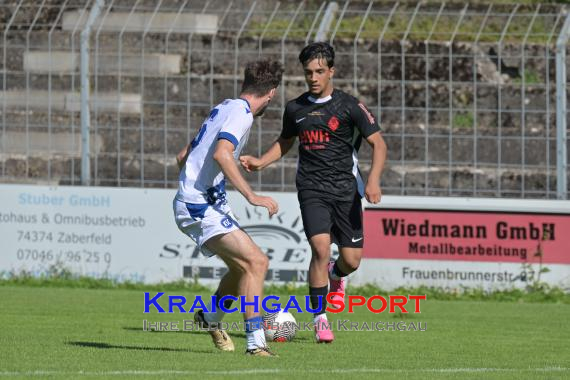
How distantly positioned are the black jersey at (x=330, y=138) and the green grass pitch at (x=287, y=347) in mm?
1238

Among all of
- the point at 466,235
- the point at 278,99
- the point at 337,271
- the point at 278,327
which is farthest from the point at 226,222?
the point at 278,99

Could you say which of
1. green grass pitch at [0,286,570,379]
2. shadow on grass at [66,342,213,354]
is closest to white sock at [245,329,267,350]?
green grass pitch at [0,286,570,379]

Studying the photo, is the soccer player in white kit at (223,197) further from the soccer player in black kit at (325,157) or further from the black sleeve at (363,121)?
the black sleeve at (363,121)

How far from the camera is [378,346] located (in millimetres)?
9352

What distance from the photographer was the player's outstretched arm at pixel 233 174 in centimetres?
790

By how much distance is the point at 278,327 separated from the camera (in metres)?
9.62

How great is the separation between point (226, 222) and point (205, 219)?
0.14m

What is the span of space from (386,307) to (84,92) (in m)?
4.81

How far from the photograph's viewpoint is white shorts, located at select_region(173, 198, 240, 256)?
839 centimetres

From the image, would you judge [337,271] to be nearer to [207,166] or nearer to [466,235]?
[207,166]

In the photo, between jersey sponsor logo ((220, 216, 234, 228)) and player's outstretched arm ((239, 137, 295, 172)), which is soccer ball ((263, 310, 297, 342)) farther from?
jersey sponsor logo ((220, 216, 234, 228))

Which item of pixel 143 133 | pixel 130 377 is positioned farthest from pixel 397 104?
pixel 130 377

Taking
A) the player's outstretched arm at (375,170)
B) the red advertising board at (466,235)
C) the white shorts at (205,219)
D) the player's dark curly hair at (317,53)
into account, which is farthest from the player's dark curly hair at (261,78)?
the red advertising board at (466,235)

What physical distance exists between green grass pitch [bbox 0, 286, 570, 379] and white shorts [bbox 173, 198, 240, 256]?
82 cm
